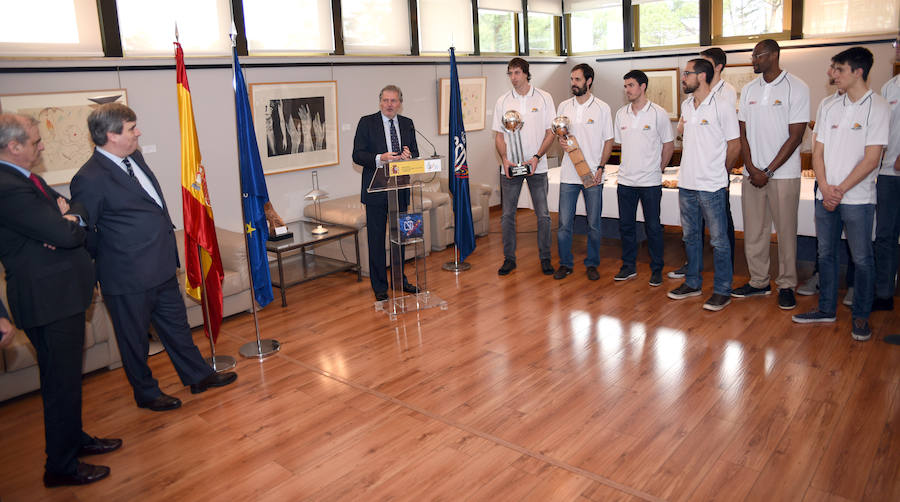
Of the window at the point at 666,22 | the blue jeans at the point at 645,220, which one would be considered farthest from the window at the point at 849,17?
the blue jeans at the point at 645,220

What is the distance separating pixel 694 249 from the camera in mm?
5336

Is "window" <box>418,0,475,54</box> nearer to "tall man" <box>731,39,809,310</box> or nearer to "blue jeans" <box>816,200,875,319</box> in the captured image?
"tall man" <box>731,39,809,310</box>

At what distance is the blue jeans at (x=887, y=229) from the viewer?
4.60 m

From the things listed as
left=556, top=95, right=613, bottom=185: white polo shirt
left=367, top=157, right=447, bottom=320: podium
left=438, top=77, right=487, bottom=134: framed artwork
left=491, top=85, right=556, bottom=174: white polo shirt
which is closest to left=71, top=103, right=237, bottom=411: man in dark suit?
left=367, top=157, right=447, bottom=320: podium

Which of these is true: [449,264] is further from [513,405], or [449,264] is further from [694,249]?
[513,405]

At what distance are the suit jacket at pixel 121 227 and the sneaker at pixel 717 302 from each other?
156 inches

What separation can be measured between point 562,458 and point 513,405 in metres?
0.62

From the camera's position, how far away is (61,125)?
5121 millimetres

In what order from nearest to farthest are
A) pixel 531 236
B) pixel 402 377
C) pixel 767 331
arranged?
pixel 402 377 < pixel 767 331 < pixel 531 236

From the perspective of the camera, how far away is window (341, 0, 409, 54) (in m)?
7.33

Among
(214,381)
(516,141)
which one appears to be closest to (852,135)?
(516,141)

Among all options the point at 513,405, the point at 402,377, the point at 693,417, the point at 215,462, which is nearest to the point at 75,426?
the point at 215,462

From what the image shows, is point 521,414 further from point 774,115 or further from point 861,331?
point 774,115

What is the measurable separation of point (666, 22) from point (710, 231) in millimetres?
5499
